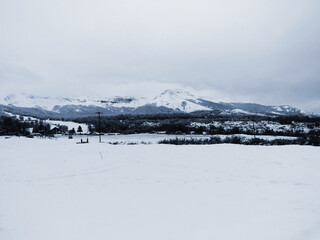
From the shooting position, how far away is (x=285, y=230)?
3496 mm

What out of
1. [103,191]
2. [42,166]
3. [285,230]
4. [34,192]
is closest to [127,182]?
[103,191]

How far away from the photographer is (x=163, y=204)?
15.3ft

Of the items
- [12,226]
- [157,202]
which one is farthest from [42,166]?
[157,202]

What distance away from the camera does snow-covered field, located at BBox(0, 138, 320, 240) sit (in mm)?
3557

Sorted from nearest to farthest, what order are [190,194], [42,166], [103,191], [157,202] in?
Result: 1. [157,202]
2. [190,194]
3. [103,191]
4. [42,166]

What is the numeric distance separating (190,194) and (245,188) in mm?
1462

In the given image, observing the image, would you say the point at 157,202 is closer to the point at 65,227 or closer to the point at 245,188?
the point at 65,227

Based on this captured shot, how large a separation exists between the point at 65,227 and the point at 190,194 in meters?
2.72

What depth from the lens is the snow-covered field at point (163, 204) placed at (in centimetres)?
356

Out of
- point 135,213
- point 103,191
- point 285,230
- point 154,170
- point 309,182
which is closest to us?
point 285,230

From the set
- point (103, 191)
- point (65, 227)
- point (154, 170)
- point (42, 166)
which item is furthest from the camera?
point (42, 166)

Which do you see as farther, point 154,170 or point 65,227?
point 154,170

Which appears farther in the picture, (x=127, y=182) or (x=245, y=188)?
(x=127, y=182)

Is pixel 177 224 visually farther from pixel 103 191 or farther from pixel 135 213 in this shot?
pixel 103 191
